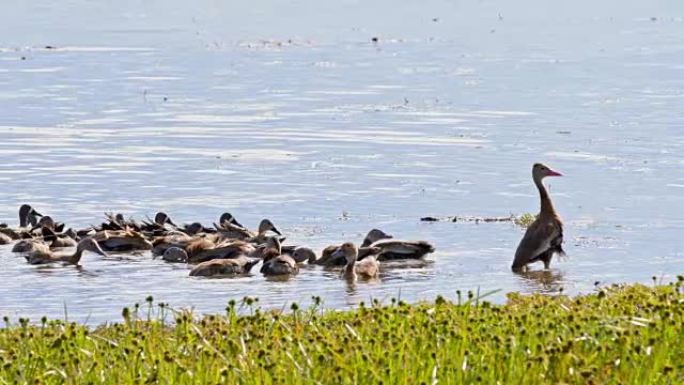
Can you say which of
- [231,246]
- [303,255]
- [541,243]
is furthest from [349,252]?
[541,243]

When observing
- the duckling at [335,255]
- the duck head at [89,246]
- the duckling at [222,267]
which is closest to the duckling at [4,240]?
the duck head at [89,246]

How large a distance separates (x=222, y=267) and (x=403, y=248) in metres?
2.03

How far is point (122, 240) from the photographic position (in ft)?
64.0

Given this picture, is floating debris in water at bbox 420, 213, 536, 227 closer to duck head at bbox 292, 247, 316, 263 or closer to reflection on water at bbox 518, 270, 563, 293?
reflection on water at bbox 518, 270, 563, 293

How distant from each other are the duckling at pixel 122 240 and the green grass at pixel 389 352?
868cm

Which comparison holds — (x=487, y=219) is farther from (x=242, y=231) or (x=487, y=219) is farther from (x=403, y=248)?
(x=242, y=231)

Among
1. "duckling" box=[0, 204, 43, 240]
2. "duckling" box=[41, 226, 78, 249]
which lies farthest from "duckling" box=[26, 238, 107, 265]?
"duckling" box=[0, 204, 43, 240]

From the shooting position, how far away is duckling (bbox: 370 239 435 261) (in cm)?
1859

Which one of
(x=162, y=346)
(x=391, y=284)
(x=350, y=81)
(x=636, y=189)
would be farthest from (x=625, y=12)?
(x=162, y=346)

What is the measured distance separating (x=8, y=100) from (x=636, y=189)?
18264 mm

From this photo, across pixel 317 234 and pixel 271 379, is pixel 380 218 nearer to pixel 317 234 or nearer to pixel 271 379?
pixel 317 234

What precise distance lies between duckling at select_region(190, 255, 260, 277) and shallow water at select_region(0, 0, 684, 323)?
0.85 ft

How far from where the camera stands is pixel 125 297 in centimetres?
1645

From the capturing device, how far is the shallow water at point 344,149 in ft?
58.7
